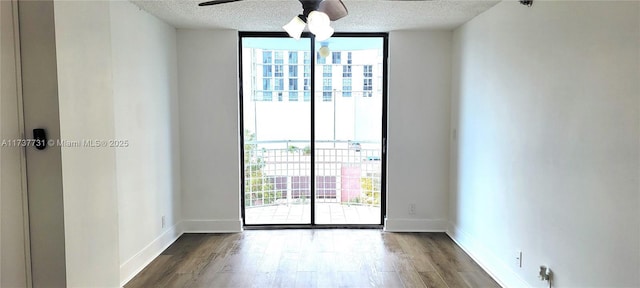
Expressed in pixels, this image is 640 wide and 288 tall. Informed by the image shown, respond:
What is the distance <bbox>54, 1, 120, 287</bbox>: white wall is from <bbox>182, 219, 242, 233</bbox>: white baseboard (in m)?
1.75

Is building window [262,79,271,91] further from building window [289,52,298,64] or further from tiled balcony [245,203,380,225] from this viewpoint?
tiled balcony [245,203,380,225]

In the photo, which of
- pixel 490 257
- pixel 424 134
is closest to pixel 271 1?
pixel 424 134

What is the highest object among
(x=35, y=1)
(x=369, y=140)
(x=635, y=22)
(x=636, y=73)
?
(x=35, y=1)

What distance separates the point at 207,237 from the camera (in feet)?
12.5

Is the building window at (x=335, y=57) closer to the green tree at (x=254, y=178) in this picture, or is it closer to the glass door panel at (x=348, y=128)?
the glass door panel at (x=348, y=128)

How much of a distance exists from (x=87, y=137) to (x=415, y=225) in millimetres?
3247

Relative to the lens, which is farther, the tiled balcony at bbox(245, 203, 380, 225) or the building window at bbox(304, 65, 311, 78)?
the tiled balcony at bbox(245, 203, 380, 225)

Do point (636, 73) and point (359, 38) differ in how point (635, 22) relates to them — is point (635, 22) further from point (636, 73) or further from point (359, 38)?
point (359, 38)

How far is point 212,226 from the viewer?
13.1 ft

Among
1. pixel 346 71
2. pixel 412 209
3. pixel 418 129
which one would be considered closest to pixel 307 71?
pixel 346 71

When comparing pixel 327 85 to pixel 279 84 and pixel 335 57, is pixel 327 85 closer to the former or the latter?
pixel 335 57

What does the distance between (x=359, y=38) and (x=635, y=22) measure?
2712 mm

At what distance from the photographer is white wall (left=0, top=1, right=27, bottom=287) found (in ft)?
5.24

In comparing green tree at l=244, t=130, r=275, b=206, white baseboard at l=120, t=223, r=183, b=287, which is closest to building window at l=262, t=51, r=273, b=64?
green tree at l=244, t=130, r=275, b=206
